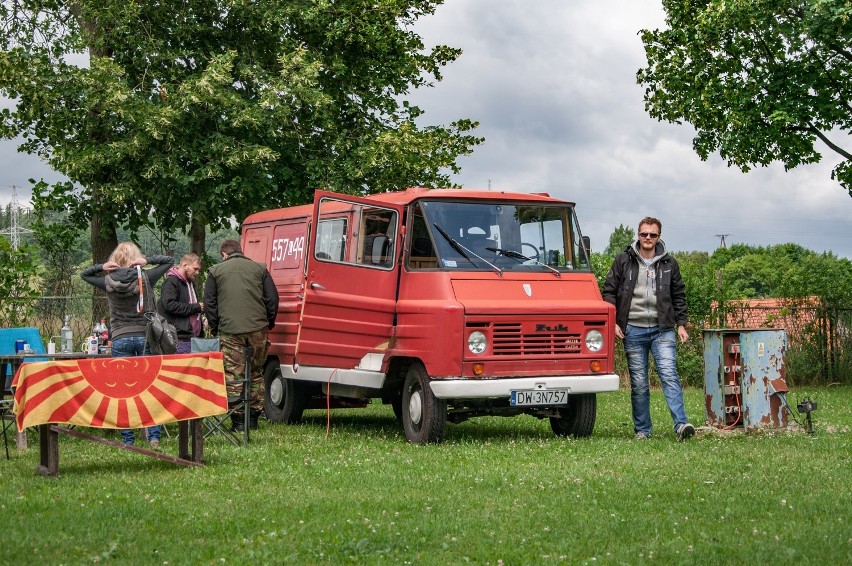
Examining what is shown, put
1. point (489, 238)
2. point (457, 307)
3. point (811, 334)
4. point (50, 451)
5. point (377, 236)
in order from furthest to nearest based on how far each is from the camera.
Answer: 1. point (811, 334)
2. point (377, 236)
3. point (489, 238)
4. point (457, 307)
5. point (50, 451)

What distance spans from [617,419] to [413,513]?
8.33 m

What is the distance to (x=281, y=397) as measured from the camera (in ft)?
50.7

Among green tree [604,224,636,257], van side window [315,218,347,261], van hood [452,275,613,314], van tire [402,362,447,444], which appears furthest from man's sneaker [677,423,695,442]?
green tree [604,224,636,257]

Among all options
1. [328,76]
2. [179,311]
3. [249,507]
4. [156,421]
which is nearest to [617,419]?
[179,311]

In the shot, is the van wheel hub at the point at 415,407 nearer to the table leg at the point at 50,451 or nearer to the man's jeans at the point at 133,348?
the man's jeans at the point at 133,348

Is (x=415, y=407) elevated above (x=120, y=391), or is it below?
below

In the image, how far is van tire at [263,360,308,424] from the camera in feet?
49.8

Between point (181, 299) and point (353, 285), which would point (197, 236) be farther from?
point (353, 285)

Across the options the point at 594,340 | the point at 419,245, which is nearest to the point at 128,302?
the point at 419,245

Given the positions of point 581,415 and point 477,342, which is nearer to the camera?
point 477,342

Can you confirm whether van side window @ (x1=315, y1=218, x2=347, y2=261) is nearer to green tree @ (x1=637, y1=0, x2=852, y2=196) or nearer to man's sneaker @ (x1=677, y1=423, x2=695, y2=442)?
man's sneaker @ (x1=677, y1=423, x2=695, y2=442)

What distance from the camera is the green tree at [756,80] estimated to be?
953 inches

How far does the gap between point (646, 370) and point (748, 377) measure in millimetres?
1075

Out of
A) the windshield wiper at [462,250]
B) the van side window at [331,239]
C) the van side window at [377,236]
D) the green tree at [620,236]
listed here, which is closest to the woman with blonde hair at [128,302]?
the van side window at [331,239]
